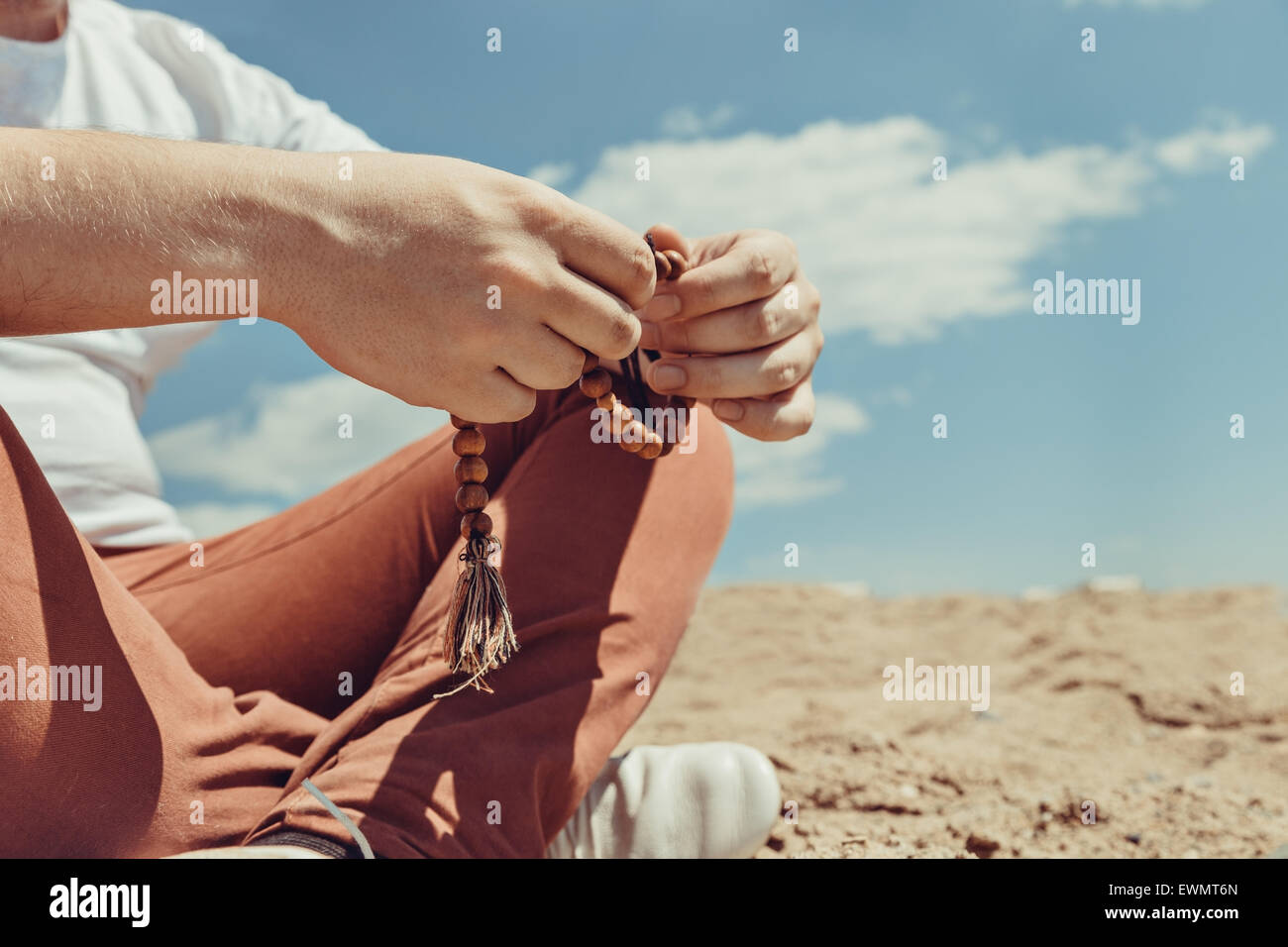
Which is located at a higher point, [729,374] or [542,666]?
[729,374]

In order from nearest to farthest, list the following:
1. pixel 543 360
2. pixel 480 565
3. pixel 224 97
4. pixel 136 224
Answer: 1. pixel 136 224
2. pixel 543 360
3. pixel 480 565
4. pixel 224 97

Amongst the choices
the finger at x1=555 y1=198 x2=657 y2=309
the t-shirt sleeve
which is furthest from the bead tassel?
the t-shirt sleeve

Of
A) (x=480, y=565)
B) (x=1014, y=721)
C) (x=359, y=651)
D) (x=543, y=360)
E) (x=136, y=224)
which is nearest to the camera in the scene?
(x=136, y=224)

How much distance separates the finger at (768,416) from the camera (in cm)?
121

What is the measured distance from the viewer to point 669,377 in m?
1.16

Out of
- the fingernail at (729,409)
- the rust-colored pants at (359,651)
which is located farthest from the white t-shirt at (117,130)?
the fingernail at (729,409)

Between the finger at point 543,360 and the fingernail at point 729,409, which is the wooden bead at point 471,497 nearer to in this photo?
the finger at point 543,360

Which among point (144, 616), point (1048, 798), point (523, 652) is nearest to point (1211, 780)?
point (1048, 798)

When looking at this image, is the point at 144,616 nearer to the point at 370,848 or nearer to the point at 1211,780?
the point at 370,848

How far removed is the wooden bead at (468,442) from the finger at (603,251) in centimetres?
22

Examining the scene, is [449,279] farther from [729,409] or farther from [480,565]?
[729,409]

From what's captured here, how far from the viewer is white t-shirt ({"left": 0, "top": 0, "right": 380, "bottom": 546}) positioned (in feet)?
4.47

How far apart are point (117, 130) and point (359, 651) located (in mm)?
783

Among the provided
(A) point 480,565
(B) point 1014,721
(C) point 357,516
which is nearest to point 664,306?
(A) point 480,565
